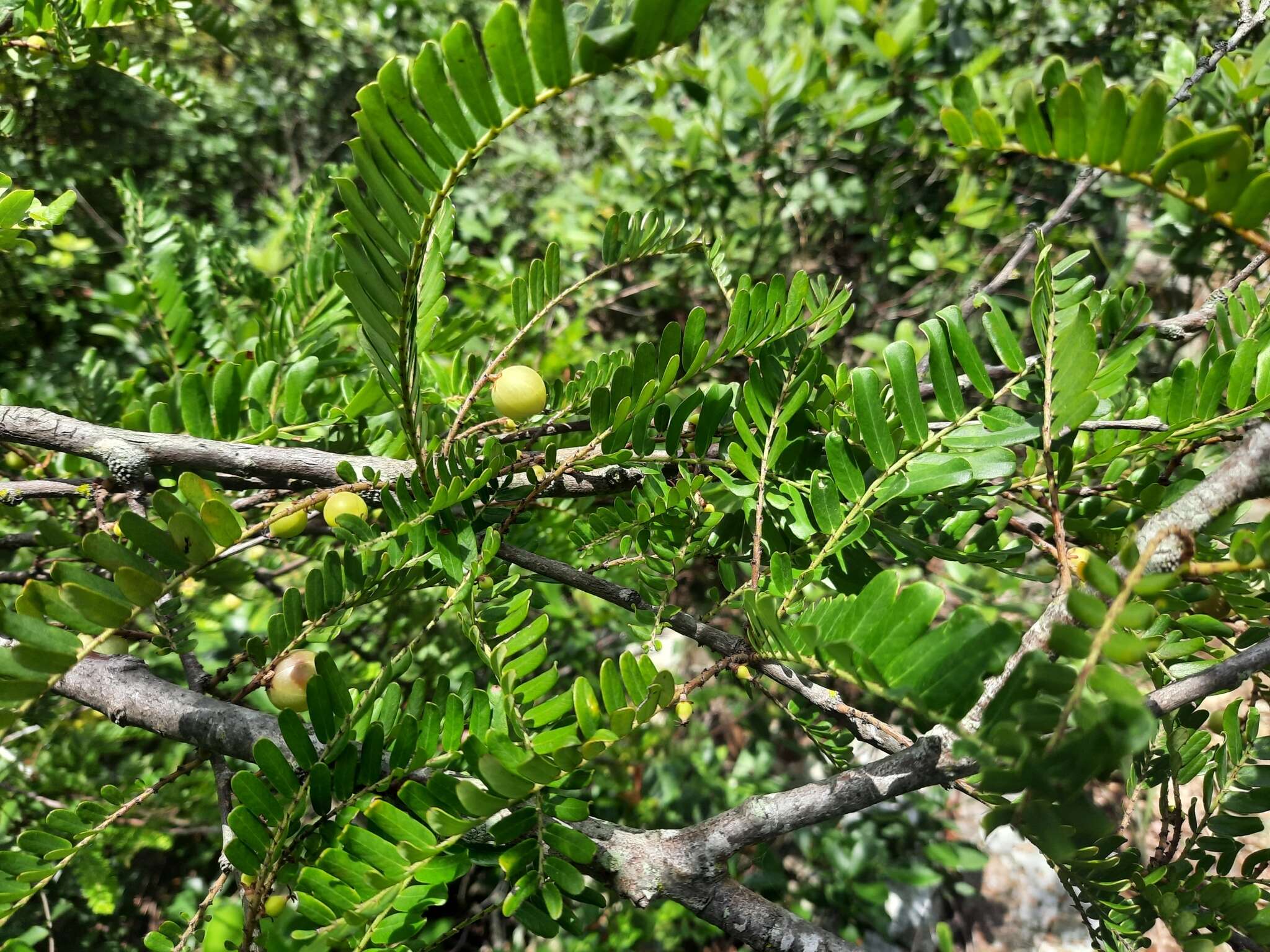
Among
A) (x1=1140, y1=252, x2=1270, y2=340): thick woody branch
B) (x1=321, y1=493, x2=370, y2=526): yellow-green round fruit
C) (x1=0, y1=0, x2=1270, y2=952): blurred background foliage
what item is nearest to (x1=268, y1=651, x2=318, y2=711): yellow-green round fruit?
(x1=321, y1=493, x2=370, y2=526): yellow-green round fruit

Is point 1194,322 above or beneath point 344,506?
beneath

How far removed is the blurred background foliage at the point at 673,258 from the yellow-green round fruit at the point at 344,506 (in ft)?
0.78

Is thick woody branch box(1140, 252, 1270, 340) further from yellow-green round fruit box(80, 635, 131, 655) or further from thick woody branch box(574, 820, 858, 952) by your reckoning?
yellow-green round fruit box(80, 635, 131, 655)

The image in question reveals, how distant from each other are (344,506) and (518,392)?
0.21 m

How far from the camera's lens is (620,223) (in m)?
0.76

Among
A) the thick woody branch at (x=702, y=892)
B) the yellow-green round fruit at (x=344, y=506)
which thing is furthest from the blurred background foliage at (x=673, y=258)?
the thick woody branch at (x=702, y=892)

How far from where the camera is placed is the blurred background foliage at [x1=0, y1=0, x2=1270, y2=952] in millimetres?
1272

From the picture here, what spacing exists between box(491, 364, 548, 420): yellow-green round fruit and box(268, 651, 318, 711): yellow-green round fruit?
32 centimetres

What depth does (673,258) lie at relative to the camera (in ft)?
7.18

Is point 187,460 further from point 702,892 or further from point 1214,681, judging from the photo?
point 1214,681

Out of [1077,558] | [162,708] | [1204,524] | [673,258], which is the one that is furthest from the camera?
[673,258]

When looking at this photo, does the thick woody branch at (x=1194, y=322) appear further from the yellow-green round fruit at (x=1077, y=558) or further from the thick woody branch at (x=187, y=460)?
the thick woody branch at (x=187, y=460)

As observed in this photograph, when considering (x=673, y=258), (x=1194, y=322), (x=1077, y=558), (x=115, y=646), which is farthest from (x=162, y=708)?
(x=673, y=258)

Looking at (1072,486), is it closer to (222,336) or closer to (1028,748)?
(1028,748)
